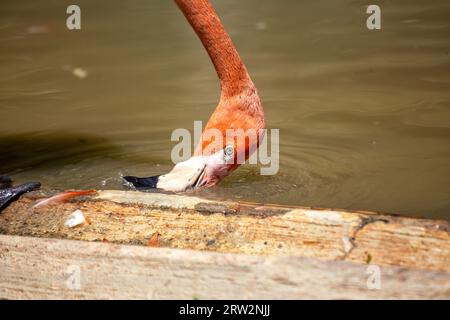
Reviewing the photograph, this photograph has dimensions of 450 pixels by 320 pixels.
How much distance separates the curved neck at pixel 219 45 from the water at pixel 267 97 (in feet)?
1.44

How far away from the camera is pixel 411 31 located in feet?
18.3

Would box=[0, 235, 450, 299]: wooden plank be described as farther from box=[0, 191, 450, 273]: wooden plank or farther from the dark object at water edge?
the dark object at water edge

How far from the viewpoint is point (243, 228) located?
1.89 meters

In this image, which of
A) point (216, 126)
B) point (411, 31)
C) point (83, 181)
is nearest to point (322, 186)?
point (216, 126)

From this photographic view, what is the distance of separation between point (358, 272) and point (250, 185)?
1.45m

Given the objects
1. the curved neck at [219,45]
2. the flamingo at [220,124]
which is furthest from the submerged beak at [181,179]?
the curved neck at [219,45]

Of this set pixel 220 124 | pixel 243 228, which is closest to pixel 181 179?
pixel 220 124

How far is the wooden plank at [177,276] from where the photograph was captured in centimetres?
159

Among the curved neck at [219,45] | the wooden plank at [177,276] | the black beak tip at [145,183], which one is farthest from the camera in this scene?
the curved neck at [219,45]

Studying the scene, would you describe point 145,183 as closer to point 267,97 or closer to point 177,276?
point 177,276

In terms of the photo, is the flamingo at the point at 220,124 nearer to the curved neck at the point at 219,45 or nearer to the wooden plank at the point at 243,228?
the curved neck at the point at 219,45

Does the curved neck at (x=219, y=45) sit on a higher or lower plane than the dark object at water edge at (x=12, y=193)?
higher
